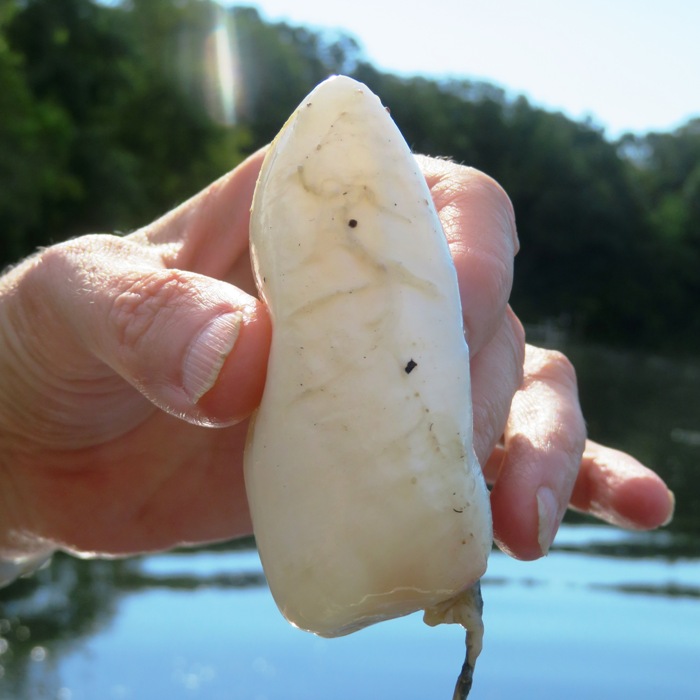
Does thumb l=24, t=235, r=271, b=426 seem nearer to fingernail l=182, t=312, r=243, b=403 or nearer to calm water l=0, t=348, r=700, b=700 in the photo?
fingernail l=182, t=312, r=243, b=403

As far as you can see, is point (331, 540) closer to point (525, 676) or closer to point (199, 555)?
point (525, 676)

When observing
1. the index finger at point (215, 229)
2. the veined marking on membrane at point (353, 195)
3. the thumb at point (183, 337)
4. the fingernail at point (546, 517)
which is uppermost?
the veined marking on membrane at point (353, 195)

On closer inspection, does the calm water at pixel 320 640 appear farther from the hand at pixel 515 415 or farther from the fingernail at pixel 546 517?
the fingernail at pixel 546 517

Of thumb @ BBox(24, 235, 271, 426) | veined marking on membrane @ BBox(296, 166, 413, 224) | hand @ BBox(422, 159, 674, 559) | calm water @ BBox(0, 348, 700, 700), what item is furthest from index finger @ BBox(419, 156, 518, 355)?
calm water @ BBox(0, 348, 700, 700)

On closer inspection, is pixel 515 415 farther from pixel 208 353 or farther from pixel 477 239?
pixel 208 353

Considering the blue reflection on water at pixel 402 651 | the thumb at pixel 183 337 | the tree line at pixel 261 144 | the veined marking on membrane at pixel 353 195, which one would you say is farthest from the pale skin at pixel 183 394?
the tree line at pixel 261 144

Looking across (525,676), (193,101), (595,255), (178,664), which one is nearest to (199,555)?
(178,664)
